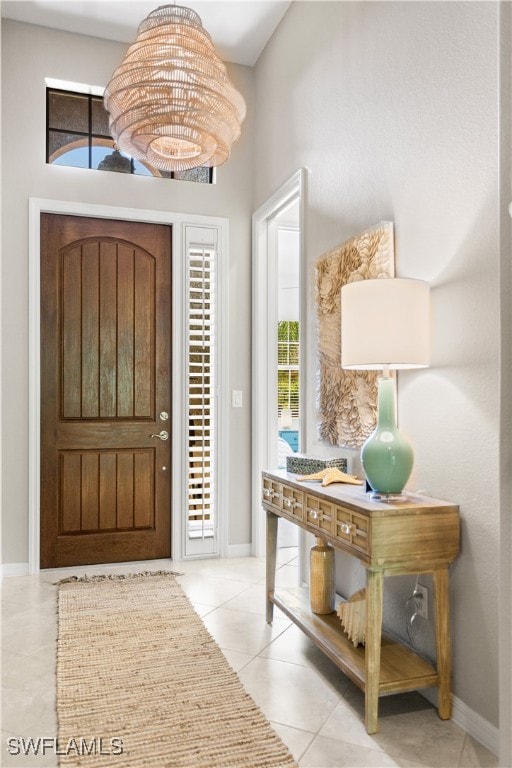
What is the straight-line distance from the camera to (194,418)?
161 inches

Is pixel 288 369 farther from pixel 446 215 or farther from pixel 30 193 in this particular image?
pixel 446 215

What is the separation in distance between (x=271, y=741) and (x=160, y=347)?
2.69 m

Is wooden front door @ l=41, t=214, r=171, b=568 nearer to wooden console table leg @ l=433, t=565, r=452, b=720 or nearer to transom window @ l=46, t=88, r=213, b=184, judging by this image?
transom window @ l=46, t=88, r=213, b=184

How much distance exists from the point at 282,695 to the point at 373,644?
20.0 inches

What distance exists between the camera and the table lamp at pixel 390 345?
1995mm

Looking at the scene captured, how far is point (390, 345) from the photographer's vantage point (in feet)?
6.56

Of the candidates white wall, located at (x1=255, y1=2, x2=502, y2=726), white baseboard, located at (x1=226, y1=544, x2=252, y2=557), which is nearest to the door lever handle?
white baseboard, located at (x1=226, y1=544, x2=252, y2=557)

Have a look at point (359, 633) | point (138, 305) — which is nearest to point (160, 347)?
point (138, 305)

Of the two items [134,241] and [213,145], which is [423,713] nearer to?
[213,145]

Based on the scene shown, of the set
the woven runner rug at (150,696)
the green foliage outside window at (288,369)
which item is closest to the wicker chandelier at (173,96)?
the woven runner rug at (150,696)

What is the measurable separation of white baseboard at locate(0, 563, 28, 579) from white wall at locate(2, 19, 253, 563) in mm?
32

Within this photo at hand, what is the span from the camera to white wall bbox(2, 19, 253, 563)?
12.1 ft

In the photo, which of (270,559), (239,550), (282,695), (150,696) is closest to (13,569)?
(239,550)

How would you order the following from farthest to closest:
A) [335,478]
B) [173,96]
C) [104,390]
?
[104,390]
[173,96]
[335,478]
